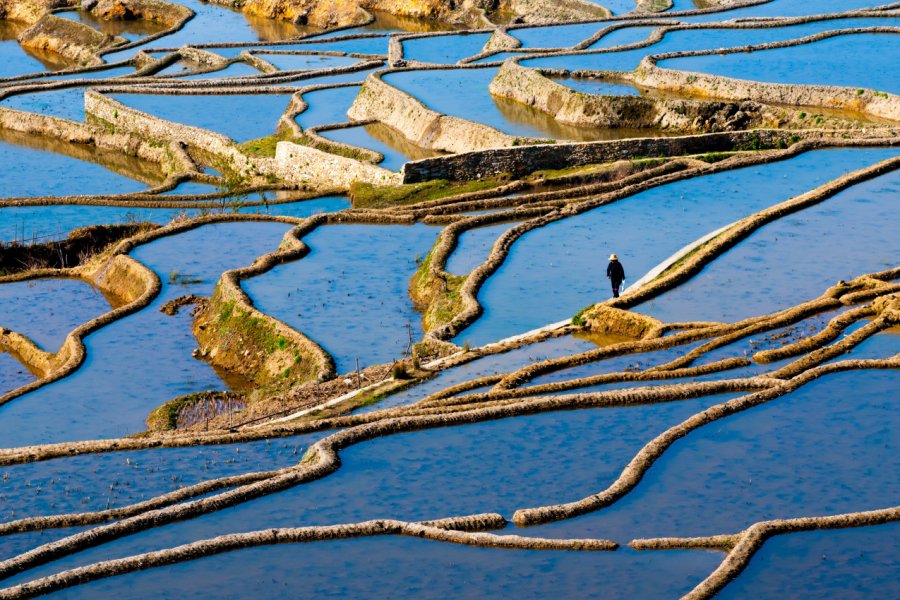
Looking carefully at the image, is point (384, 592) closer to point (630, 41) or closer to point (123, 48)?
point (630, 41)

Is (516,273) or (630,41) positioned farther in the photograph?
(630,41)

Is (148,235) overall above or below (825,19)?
below

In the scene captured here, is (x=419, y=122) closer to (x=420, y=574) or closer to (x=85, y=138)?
(x=85, y=138)

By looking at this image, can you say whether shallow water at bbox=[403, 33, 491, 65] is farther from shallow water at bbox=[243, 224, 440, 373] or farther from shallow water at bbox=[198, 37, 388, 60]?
shallow water at bbox=[243, 224, 440, 373]

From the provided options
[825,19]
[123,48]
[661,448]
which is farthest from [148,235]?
[123,48]

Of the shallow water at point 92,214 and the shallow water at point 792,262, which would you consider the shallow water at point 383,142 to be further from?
the shallow water at point 792,262

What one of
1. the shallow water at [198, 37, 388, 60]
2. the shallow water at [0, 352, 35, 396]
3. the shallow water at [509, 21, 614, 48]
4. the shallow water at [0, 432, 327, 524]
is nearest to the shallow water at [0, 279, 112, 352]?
the shallow water at [0, 352, 35, 396]

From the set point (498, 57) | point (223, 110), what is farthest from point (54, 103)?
point (498, 57)
